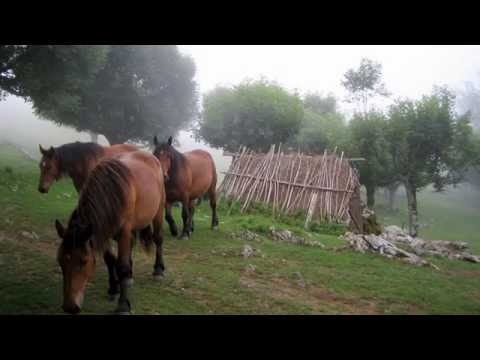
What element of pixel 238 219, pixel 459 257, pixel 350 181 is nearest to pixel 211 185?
pixel 238 219

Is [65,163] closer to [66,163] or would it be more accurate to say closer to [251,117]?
[66,163]

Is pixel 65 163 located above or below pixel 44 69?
below

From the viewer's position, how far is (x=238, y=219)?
10.4 m

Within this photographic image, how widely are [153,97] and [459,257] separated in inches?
749

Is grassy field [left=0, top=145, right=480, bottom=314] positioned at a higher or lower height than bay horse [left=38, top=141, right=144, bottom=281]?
lower

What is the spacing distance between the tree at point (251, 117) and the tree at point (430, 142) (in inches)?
255

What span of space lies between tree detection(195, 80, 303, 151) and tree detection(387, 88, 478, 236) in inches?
255

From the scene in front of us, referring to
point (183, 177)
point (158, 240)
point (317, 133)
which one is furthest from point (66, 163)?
point (317, 133)

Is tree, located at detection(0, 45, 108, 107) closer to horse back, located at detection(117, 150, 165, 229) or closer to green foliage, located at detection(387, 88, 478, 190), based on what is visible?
horse back, located at detection(117, 150, 165, 229)

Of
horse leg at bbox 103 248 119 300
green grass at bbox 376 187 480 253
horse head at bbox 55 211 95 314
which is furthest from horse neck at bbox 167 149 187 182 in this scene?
green grass at bbox 376 187 480 253

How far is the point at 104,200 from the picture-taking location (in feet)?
10.2

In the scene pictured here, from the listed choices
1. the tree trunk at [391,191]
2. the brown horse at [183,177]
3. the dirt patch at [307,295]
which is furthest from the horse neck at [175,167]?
the tree trunk at [391,191]

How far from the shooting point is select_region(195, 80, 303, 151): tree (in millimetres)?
20562

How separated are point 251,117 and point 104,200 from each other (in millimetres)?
18109
